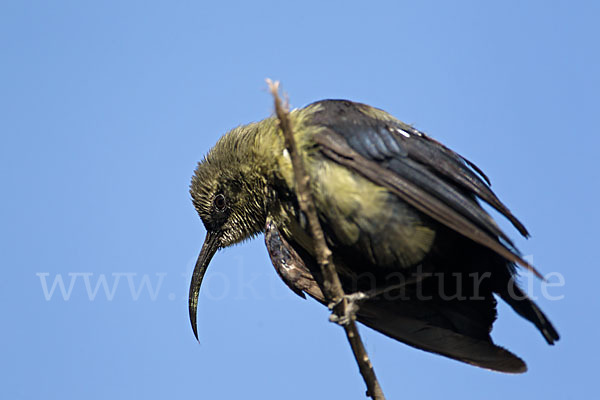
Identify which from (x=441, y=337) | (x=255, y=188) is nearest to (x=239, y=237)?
(x=255, y=188)

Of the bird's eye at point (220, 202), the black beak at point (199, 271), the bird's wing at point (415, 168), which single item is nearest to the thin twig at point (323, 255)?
the bird's wing at point (415, 168)

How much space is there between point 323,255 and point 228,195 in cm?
169

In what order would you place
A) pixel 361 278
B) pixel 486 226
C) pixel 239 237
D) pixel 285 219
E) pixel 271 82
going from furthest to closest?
pixel 239 237, pixel 361 278, pixel 285 219, pixel 486 226, pixel 271 82

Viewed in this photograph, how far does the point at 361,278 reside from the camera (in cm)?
522

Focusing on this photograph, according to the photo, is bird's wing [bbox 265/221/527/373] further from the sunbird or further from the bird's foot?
the bird's foot

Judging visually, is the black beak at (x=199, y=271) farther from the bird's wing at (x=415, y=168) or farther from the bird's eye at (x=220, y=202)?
the bird's wing at (x=415, y=168)

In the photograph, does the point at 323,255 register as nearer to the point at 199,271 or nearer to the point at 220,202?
the point at 220,202

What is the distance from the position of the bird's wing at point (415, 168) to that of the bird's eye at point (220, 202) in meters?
1.15

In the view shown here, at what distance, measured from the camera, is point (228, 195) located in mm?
5461

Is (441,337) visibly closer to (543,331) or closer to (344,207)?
(543,331)

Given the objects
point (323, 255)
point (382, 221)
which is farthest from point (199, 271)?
point (323, 255)

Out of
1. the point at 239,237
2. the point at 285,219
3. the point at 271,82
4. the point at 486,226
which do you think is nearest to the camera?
the point at 271,82

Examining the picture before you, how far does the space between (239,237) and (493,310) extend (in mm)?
1994

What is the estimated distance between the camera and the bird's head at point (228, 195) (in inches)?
202
